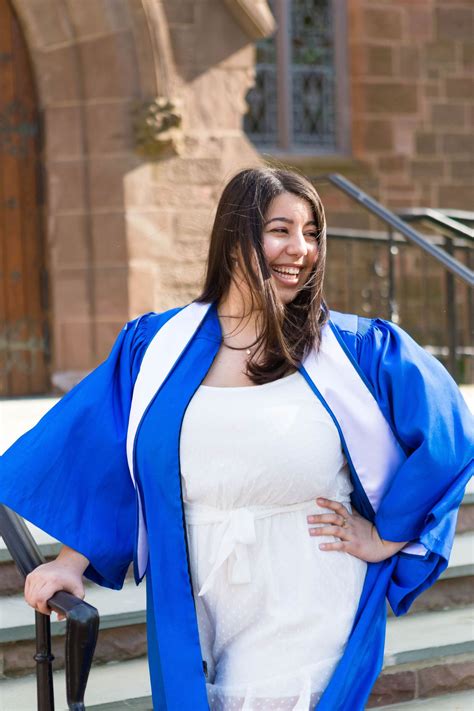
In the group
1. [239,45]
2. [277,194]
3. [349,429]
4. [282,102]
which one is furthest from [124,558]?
[282,102]

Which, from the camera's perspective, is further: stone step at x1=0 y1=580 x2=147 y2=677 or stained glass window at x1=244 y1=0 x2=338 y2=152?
stained glass window at x1=244 y1=0 x2=338 y2=152

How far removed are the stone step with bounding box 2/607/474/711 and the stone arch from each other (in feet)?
11.4

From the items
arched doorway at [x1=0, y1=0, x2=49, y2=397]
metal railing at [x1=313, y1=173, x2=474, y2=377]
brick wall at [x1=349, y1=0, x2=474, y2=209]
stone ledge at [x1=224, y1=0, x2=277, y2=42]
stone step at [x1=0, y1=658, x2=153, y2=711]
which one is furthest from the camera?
brick wall at [x1=349, y1=0, x2=474, y2=209]

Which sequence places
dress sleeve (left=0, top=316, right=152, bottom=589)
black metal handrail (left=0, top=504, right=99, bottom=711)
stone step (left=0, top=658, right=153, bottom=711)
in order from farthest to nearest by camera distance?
1. stone step (left=0, top=658, right=153, bottom=711)
2. dress sleeve (left=0, top=316, right=152, bottom=589)
3. black metal handrail (left=0, top=504, right=99, bottom=711)

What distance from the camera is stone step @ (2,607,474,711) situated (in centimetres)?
326

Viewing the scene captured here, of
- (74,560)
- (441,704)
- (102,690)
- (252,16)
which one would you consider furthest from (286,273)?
(252,16)

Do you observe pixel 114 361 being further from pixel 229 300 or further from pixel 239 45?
pixel 239 45

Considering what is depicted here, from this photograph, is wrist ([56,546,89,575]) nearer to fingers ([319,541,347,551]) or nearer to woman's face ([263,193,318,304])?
fingers ([319,541,347,551])

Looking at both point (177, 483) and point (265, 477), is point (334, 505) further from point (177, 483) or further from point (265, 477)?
point (177, 483)

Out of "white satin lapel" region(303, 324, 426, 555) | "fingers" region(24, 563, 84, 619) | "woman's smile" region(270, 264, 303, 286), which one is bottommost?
"fingers" region(24, 563, 84, 619)

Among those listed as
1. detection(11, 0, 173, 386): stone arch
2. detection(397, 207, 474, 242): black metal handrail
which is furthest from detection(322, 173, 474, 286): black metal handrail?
detection(11, 0, 173, 386): stone arch

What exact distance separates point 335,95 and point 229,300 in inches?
347

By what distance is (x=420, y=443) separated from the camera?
2.32 metres

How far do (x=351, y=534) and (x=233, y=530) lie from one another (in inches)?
9.9
